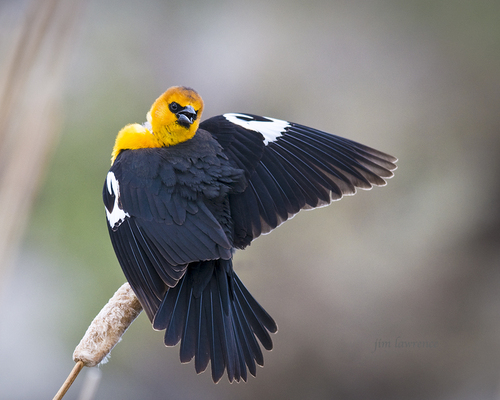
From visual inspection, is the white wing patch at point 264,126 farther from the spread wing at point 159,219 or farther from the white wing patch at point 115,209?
the white wing patch at point 115,209

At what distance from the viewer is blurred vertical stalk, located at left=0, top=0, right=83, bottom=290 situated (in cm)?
98

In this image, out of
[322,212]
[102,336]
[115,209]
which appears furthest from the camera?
[322,212]

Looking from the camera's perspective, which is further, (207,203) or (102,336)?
(207,203)

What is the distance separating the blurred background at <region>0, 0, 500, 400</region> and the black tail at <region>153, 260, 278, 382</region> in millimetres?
1573

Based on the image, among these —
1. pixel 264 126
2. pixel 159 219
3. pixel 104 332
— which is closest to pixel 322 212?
pixel 264 126

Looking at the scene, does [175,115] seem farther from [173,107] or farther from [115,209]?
[115,209]

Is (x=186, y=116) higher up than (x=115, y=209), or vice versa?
(x=186, y=116)

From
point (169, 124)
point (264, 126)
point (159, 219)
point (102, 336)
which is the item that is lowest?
point (102, 336)

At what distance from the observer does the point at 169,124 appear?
2127 millimetres

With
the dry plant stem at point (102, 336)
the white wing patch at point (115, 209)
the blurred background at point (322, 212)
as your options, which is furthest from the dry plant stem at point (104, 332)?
the blurred background at point (322, 212)

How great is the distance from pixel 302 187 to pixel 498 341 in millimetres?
2404

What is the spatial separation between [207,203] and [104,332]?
906mm

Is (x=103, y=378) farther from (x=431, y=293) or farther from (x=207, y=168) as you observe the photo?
(x=431, y=293)

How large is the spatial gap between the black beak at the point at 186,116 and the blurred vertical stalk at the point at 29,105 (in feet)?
3.17
